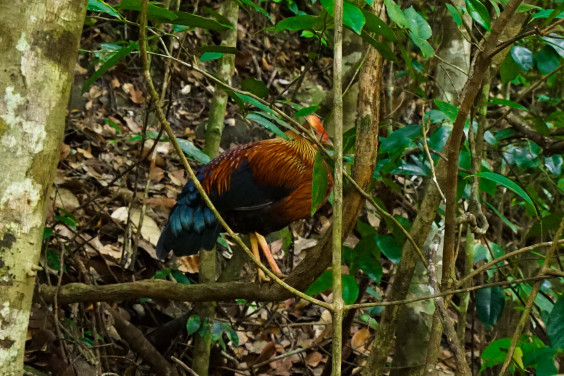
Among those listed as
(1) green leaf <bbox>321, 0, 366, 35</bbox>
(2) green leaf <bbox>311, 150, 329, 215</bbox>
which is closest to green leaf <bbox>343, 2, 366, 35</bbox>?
(1) green leaf <bbox>321, 0, 366, 35</bbox>

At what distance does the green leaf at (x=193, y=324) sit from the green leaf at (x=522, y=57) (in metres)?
2.31

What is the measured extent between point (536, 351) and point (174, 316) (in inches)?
103

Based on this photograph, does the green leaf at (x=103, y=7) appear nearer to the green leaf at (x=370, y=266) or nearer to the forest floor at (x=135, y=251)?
the forest floor at (x=135, y=251)

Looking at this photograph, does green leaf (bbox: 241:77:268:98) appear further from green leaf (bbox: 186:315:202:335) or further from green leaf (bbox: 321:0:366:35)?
green leaf (bbox: 186:315:202:335)

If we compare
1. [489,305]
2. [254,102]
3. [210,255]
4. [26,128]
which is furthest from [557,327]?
[210,255]

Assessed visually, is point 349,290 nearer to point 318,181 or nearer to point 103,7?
point 318,181

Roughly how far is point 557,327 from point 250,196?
1.92m

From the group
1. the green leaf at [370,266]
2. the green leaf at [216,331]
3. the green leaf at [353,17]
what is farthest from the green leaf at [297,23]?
the green leaf at [216,331]

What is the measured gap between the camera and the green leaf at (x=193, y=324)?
12.8 ft

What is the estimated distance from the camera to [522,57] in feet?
9.81

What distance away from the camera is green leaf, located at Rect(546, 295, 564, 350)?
2.18 meters

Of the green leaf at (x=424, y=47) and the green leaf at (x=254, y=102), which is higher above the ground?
the green leaf at (x=424, y=47)

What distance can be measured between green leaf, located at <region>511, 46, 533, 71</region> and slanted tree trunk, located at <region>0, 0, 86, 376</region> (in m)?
2.08

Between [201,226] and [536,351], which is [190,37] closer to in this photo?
[201,226]
